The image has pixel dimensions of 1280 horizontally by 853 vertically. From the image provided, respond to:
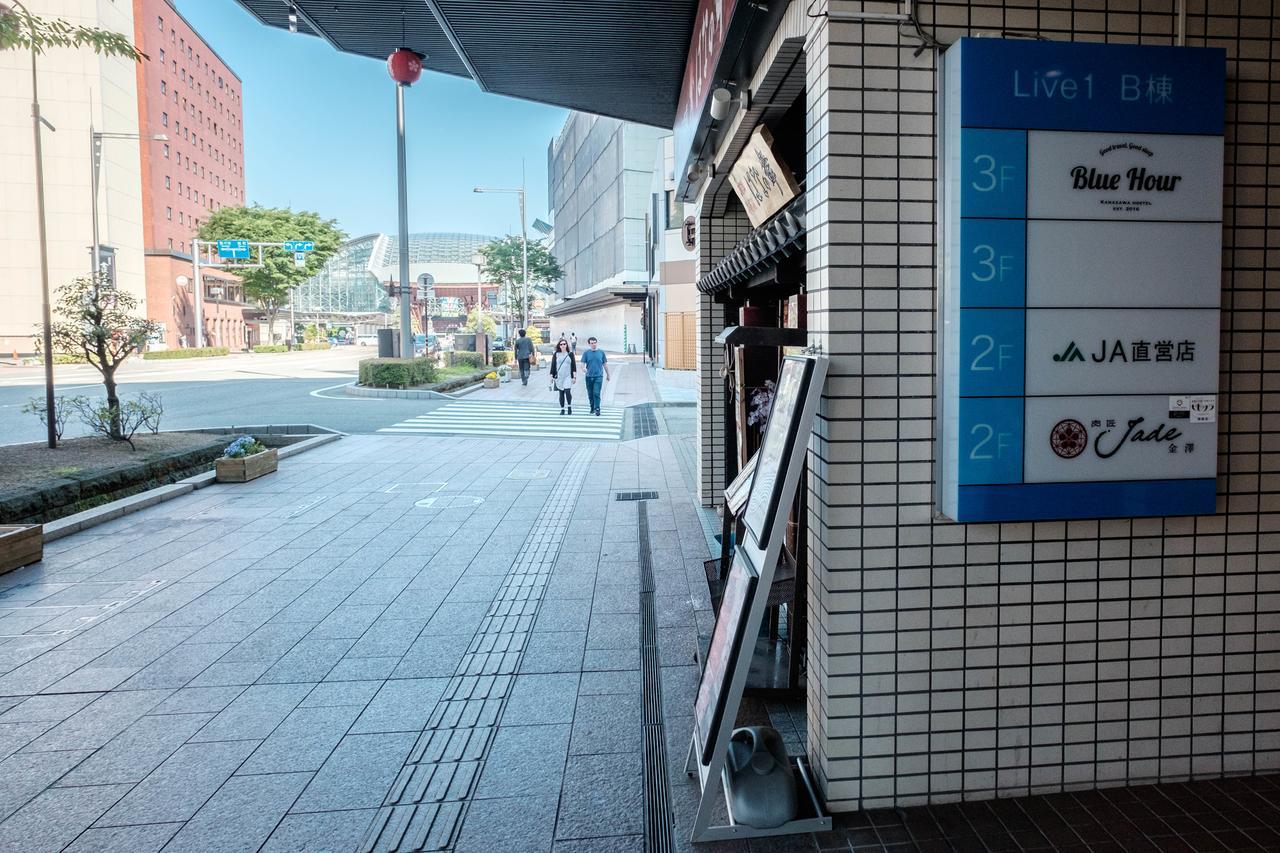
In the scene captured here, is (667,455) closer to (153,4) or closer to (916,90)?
(916,90)

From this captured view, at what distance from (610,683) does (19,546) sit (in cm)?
529

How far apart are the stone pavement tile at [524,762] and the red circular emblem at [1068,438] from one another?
2.30 metres

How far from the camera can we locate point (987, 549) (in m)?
3.04

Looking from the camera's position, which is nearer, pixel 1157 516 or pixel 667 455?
pixel 1157 516

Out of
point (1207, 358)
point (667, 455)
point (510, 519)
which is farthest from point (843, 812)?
point (667, 455)

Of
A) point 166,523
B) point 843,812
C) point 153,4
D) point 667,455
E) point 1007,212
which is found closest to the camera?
point 1007,212

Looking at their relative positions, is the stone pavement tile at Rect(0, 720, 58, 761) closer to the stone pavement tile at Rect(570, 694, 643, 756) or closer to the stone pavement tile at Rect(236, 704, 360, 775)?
the stone pavement tile at Rect(236, 704, 360, 775)

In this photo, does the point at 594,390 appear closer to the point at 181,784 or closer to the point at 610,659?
the point at 610,659

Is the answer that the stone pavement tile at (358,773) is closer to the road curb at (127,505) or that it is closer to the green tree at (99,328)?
the road curb at (127,505)

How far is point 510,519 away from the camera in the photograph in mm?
8641

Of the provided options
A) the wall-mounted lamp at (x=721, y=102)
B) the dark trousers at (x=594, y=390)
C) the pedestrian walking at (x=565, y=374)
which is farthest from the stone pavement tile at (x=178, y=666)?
the pedestrian walking at (x=565, y=374)

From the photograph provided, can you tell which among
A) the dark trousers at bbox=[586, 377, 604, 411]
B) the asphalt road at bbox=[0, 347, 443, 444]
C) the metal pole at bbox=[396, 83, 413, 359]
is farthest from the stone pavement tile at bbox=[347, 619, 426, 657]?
the metal pole at bbox=[396, 83, 413, 359]

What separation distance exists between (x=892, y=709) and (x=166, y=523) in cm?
779

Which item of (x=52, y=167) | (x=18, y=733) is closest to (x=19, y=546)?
(x=18, y=733)
